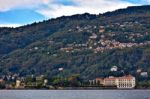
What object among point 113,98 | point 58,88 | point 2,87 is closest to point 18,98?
point 113,98

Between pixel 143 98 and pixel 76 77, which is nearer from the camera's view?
pixel 143 98

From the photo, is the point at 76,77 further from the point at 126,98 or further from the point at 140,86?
the point at 126,98

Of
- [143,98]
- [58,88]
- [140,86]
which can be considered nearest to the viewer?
[143,98]

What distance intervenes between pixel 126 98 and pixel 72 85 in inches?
2971

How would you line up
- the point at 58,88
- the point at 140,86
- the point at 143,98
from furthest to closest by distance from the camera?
1. the point at 140,86
2. the point at 58,88
3. the point at 143,98

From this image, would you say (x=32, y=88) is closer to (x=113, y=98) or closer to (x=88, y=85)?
(x=88, y=85)

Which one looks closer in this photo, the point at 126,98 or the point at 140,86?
the point at 126,98

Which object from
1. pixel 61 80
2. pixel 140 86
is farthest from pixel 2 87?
pixel 140 86

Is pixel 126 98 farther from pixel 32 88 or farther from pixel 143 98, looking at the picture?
pixel 32 88

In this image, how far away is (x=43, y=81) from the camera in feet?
624

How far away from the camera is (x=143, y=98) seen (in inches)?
4323

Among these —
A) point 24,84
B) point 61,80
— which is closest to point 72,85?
point 61,80

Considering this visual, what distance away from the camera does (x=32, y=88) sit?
186000mm

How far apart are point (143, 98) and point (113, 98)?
571cm
